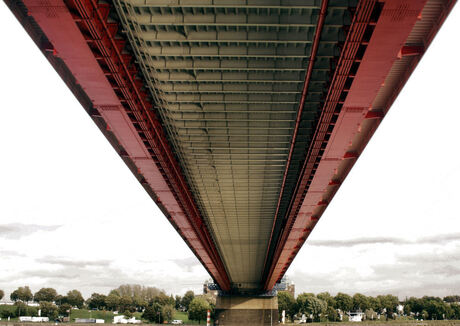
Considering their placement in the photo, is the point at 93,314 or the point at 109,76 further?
the point at 93,314

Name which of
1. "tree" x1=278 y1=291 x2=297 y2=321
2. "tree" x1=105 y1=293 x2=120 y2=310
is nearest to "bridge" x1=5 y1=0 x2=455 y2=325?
"tree" x1=278 y1=291 x2=297 y2=321

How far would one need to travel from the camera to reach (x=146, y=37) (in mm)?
16062

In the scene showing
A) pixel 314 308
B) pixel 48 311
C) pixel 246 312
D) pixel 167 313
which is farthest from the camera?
pixel 48 311

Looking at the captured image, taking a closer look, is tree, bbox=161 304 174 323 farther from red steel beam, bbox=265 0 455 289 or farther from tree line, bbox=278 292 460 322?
red steel beam, bbox=265 0 455 289

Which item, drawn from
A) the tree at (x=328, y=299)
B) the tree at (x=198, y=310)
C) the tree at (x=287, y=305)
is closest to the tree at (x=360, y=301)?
the tree at (x=328, y=299)

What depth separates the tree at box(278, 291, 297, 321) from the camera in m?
161

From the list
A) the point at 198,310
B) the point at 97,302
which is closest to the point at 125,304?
the point at 97,302

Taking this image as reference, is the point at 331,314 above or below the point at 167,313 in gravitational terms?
below

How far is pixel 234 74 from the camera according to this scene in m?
18.8

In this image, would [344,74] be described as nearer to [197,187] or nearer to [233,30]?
[233,30]

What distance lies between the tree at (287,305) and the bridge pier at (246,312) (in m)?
81.1

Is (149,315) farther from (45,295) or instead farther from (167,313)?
(45,295)

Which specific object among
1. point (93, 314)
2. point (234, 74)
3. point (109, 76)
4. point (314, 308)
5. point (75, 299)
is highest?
point (234, 74)

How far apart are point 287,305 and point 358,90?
6345 inches
